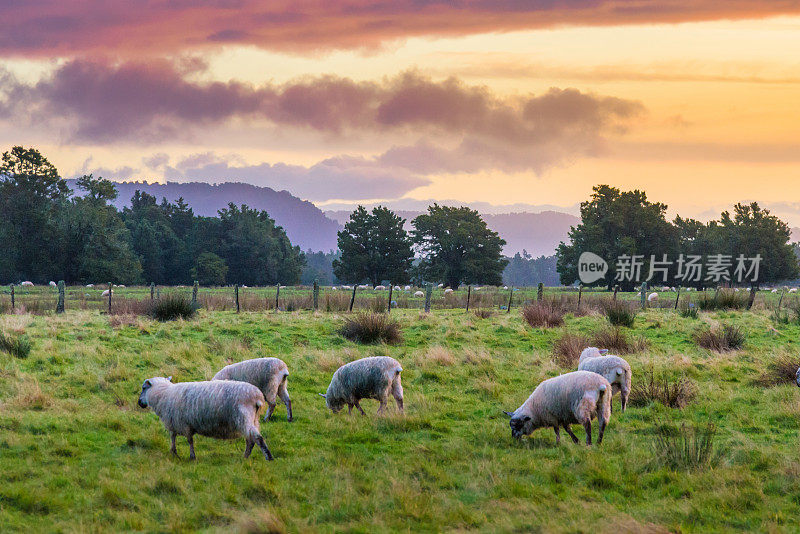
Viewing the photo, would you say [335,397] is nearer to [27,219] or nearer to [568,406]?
[568,406]

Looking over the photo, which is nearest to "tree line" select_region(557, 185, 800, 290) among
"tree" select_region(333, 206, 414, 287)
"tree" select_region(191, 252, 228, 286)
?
"tree" select_region(333, 206, 414, 287)

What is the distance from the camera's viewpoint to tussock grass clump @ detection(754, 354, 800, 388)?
13016 millimetres

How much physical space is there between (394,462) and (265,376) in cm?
300

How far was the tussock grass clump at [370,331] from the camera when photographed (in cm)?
1892

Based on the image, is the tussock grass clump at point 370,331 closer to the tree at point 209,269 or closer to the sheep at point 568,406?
the sheep at point 568,406

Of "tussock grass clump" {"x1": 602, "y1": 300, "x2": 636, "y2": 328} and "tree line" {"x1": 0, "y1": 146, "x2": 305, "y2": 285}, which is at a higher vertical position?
"tree line" {"x1": 0, "y1": 146, "x2": 305, "y2": 285}

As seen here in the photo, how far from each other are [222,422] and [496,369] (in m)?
8.13

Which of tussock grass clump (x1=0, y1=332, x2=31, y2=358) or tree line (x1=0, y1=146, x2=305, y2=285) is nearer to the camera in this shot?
tussock grass clump (x1=0, y1=332, x2=31, y2=358)

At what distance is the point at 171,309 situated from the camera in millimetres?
24000

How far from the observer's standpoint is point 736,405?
37.2 ft

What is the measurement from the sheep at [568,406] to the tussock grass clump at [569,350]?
616cm

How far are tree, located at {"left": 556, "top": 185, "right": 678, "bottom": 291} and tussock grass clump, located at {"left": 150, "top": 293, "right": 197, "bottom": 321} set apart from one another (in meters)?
58.4

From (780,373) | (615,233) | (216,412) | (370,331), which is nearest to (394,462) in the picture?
(216,412)

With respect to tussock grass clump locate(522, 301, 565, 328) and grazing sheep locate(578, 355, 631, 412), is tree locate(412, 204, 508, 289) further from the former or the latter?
grazing sheep locate(578, 355, 631, 412)
